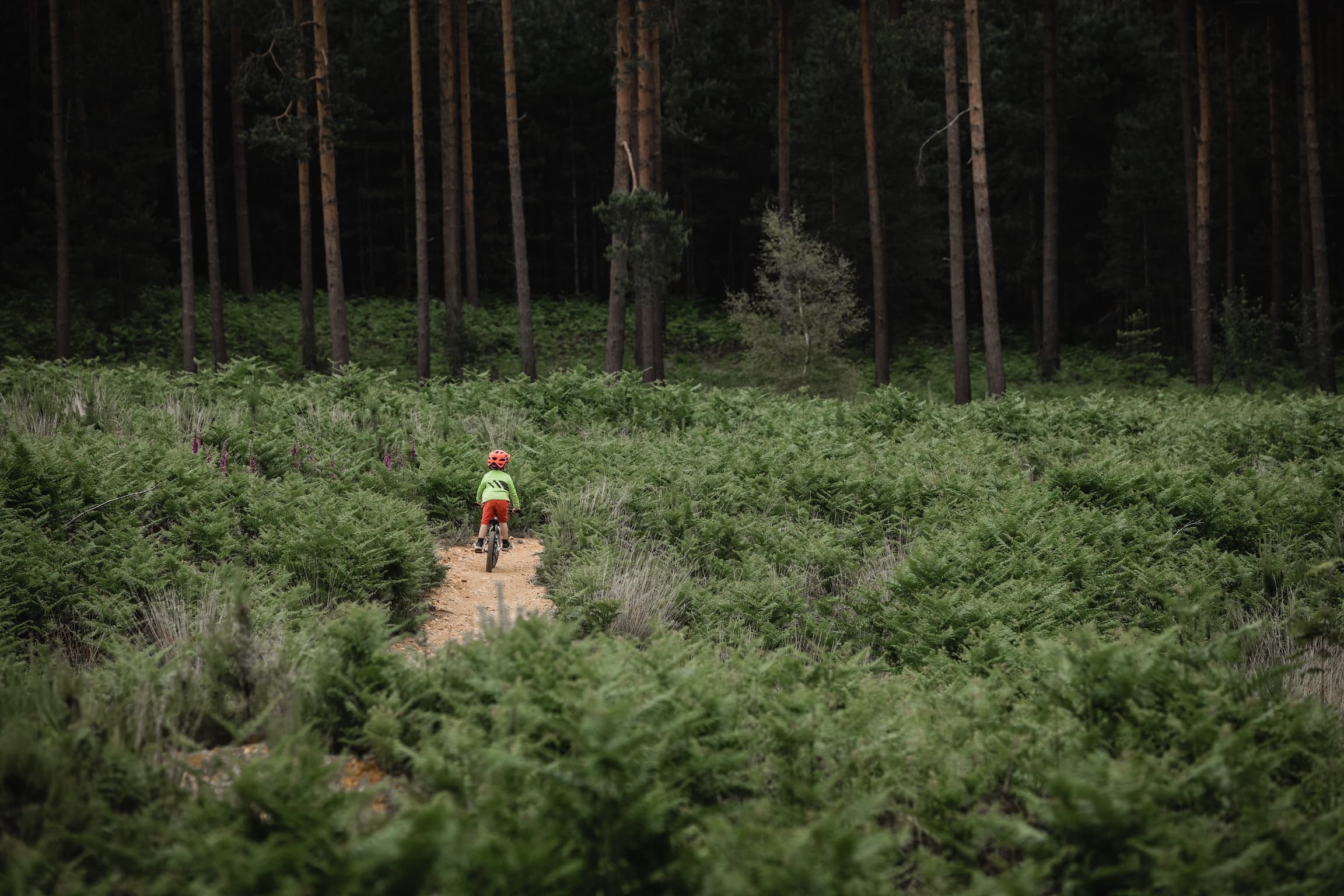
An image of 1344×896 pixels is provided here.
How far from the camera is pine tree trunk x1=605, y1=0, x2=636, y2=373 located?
18891 mm

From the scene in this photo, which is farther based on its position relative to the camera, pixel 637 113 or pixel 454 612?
pixel 637 113

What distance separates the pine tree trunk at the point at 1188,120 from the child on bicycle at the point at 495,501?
75.7 feet

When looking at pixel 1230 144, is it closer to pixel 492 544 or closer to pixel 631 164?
pixel 631 164

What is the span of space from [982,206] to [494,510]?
1427 centimetres

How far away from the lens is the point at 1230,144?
30.6 meters

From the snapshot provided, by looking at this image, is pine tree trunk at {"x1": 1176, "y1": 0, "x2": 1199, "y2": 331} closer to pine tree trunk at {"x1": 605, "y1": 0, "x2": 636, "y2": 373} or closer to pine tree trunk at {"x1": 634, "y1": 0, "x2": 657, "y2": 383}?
pine tree trunk at {"x1": 634, "y1": 0, "x2": 657, "y2": 383}

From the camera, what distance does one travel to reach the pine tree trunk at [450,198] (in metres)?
23.6

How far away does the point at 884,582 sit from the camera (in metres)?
7.49

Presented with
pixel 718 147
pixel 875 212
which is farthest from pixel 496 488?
pixel 718 147

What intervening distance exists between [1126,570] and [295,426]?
9.79 metres

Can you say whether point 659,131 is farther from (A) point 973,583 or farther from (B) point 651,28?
(A) point 973,583

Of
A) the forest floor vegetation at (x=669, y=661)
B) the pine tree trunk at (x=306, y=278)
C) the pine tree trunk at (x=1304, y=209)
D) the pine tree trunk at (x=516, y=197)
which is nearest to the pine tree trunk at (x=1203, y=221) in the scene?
the pine tree trunk at (x=1304, y=209)

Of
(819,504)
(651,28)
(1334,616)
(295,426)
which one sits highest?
(651,28)

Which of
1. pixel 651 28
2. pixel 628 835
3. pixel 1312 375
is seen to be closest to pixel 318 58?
pixel 651 28
